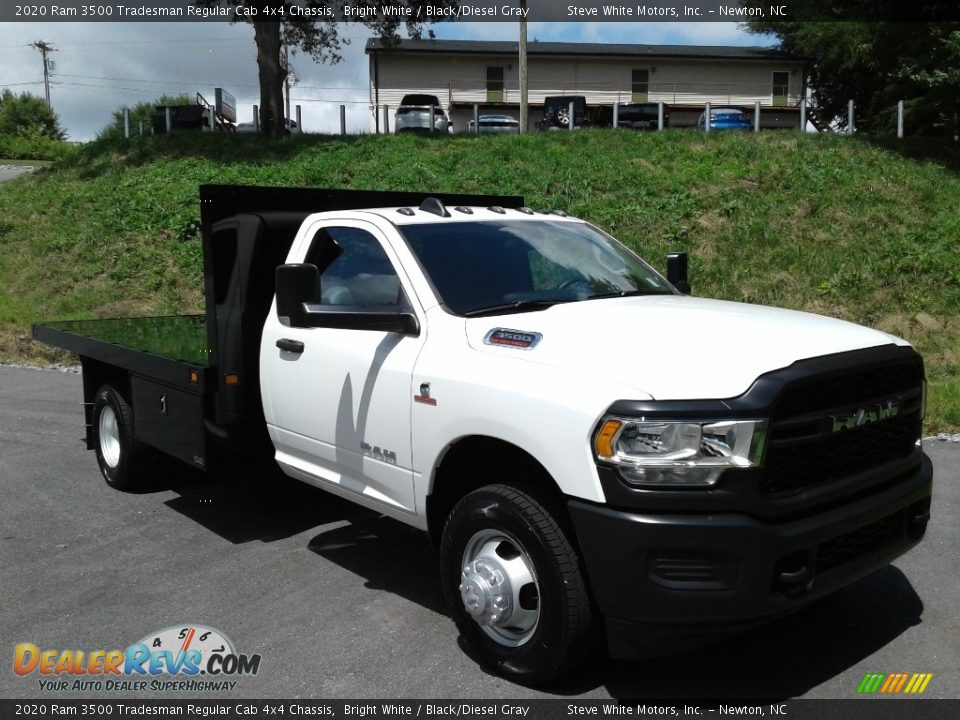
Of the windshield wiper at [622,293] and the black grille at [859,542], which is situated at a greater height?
the windshield wiper at [622,293]

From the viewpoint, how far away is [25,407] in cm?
989

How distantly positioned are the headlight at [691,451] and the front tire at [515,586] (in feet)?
1.60

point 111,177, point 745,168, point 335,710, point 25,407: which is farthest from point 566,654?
point 111,177

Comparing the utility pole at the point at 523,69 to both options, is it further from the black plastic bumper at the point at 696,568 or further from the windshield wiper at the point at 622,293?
the black plastic bumper at the point at 696,568

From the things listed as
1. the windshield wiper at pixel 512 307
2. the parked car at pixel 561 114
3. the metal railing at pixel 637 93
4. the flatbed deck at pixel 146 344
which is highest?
the metal railing at pixel 637 93

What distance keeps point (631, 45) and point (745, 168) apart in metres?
34.3

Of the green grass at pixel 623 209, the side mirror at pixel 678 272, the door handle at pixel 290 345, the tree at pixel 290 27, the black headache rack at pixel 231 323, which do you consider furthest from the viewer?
the tree at pixel 290 27

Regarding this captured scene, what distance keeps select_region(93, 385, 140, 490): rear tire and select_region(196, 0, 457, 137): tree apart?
66.0 feet

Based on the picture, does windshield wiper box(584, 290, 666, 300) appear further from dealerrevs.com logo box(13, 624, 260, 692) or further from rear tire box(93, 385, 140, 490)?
rear tire box(93, 385, 140, 490)

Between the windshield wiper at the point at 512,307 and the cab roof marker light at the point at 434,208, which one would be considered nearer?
the windshield wiper at the point at 512,307

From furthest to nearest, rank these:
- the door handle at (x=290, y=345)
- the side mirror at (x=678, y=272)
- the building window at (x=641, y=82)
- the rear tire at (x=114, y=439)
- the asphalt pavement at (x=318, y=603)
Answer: the building window at (x=641, y=82), the rear tire at (x=114, y=439), the side mirror at (x=678, y=272), the door handle at (x=290, y=345), the asphalt pavement at (x=318, y=603)

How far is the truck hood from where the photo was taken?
3.38 meters

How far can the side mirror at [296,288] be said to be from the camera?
436 cm

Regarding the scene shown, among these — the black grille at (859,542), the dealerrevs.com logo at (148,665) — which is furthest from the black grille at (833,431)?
the dealerrevs.com logo at (148,665)
